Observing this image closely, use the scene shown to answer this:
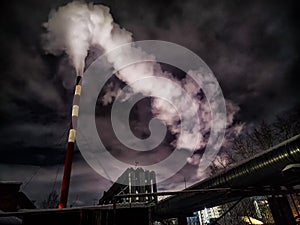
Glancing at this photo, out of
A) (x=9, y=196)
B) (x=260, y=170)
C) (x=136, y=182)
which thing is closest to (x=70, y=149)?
(x=9, y=196)

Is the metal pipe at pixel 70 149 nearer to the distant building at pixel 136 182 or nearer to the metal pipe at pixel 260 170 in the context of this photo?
the distant building at pixel 136 182

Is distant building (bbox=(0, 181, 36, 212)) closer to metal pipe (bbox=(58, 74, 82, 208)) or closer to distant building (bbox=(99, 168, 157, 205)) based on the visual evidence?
metal pipe (bbox=(58, 74, 82, 208))

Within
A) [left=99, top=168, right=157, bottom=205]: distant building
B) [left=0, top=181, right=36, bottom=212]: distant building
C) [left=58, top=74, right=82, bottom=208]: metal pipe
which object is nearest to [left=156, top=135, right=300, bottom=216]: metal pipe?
[left=0, top=181, right=36, bottom=212]: distant building

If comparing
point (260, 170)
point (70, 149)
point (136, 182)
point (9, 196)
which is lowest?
point (260, 170)

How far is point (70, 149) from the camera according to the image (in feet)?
60.2

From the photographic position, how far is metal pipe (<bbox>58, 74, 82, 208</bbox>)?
16608mm

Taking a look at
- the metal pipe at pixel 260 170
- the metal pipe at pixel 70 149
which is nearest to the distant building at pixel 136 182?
the metal pipe at pixel 70 149

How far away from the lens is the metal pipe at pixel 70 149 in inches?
654

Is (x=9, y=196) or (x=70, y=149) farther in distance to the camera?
(x=70, y=149)

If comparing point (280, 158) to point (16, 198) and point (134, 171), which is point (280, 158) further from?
point (134, 171)

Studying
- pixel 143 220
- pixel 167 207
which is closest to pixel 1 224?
pixel 143 220

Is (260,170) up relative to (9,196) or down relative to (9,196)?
down

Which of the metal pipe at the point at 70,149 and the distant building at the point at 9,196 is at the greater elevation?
the metal pipe at the point at 70,149

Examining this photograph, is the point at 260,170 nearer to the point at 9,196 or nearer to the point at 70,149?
the point at 9,196
